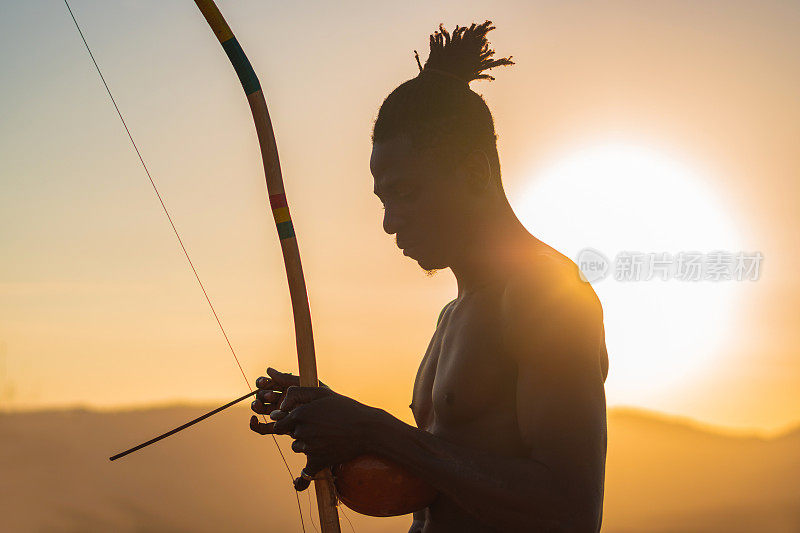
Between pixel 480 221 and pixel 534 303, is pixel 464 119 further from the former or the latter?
pixel 534 303

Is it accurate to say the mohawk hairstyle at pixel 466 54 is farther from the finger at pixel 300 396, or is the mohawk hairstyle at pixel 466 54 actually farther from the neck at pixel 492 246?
the finger at pixel 300 396

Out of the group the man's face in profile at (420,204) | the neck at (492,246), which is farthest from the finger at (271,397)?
the neck at (492,246)

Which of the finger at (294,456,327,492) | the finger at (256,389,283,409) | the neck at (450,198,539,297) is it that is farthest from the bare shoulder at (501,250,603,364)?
the finger at (256,389,283,409)

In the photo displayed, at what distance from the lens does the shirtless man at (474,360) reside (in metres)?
2.14

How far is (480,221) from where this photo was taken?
8.94 ft

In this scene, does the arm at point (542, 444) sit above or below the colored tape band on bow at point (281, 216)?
below

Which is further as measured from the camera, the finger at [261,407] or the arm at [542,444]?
the finger at [261,407]

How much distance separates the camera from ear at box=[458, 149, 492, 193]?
269cm

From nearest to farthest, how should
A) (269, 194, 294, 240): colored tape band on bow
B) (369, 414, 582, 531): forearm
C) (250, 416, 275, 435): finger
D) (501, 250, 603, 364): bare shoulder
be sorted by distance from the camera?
(369, 414, 582, 531): forearm → (501, 250, 603, 364): bare shoulder → (250, 416, 275, 435): finger → (269, 194, 294, 240): colored tape band on bow

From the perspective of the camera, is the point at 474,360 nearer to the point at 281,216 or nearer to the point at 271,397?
the point at 271,397

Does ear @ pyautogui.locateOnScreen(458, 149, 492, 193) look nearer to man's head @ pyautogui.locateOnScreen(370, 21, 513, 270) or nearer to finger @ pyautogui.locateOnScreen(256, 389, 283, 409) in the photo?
man's head @ pyautogui.locateOnScreen(370, 21, 513, 270)

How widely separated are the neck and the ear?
0.11 m

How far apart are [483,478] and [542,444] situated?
192mm

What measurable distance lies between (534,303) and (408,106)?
92 centimetres
